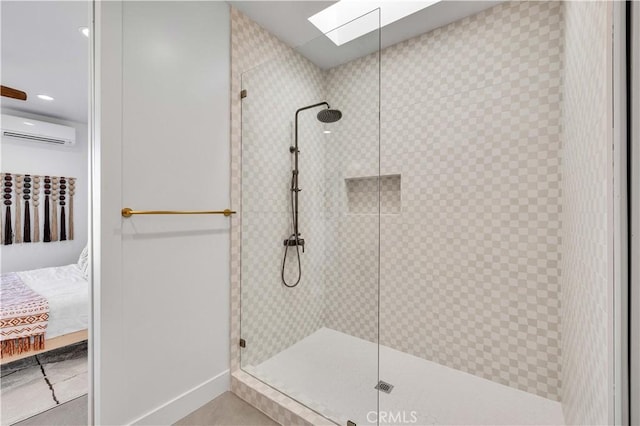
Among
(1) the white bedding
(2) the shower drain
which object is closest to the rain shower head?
(2) the shower drain

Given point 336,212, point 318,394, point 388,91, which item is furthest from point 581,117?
point 318,394

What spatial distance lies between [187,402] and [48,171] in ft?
10.7

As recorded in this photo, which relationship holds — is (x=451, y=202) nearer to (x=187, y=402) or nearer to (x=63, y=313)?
(x=187, y=402)

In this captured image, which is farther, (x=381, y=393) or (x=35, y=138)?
(x=35, y=138)

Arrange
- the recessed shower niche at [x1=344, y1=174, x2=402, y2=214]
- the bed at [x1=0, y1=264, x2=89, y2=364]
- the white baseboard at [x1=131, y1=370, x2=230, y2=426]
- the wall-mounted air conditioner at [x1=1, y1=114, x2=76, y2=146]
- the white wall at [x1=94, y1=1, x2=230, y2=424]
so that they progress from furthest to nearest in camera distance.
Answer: the wall-mounted air conditioner at [x1=1, y1=114, x2=76, y2=146] → the bed at [x1=0, y1=264, x2=89, y2=364] → the recessed shower niche at [x1=344, y1=174, x2=402, y2=214] → the white baseboard at [x1=131, y1=370, x2=230, y2=426] → the white wall at [x1=94, y1=1, x2=230, y2=424]

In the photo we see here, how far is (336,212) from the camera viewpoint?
1.65 m

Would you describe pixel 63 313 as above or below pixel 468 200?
below

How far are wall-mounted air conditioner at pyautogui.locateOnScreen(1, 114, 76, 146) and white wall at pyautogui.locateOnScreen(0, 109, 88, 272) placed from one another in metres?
0.08

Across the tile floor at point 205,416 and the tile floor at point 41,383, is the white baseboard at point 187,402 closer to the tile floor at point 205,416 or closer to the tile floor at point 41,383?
the tile floor at point 205,416

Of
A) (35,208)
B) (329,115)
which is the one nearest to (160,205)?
(329,115)

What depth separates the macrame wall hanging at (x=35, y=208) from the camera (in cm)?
288

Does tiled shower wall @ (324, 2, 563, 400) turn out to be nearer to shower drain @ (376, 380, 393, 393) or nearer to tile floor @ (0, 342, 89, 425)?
shower drain @ (376, 380, 393, 393)

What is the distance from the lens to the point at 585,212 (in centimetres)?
100

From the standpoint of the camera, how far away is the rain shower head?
159 cm
